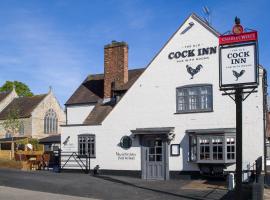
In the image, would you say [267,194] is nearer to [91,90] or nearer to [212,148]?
[212,148]

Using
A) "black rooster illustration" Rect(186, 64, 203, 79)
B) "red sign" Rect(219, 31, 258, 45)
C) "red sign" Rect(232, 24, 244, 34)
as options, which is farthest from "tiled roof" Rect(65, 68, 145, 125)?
"red sign" Rect(232, 24, 244, 34)

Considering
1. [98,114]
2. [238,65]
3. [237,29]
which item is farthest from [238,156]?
[98,114]

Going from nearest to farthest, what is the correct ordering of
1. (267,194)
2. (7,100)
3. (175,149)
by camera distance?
1. (267,194)
2. (175,149)
3. (7,100)

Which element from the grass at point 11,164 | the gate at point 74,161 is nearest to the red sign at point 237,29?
the gate at point 74,161

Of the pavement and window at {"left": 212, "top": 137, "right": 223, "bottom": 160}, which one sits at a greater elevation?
window at {"left": 212, "top": 137, "right": 223, "bottom": 160}

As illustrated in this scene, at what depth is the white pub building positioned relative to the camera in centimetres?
2259

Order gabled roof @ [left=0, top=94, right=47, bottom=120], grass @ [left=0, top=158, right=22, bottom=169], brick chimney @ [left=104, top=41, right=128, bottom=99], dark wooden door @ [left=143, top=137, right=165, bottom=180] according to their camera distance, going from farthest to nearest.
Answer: gabled roof @ [left=0, top=94, right=47, bottom=120] → grass @ [left=0, top=158, right=22, bottom=169] → brick chimney @ [left=104, top=41, right=128, bottom=99] → dark wooden door @ [left=143, top=137, right=165, bottom=180]

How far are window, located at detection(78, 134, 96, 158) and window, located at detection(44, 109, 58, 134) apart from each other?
34512mm

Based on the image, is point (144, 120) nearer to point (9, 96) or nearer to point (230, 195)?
point (230, 195)

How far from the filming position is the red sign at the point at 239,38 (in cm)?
1195

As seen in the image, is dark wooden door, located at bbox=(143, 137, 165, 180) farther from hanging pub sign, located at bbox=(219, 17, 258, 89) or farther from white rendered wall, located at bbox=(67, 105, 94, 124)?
hanging pub sign, located at bbox=(219, 17, 258, 89)

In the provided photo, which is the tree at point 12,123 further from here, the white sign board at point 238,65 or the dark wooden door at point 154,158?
the white sign board at point 238,65

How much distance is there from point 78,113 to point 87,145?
605 centimetres

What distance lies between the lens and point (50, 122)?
62281mm
